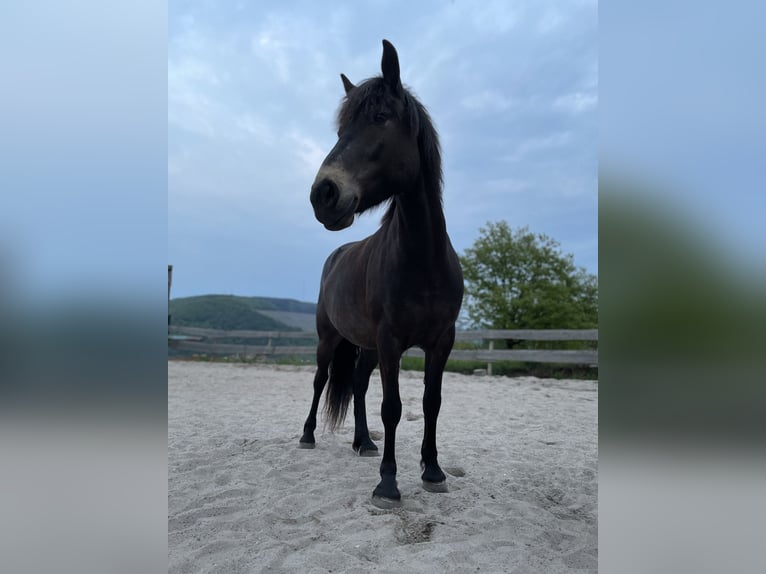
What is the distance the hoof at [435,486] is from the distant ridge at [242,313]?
1364cm

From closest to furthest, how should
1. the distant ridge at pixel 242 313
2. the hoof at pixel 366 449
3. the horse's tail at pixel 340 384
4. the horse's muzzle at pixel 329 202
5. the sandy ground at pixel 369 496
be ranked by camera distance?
the sandy ground at pixel 369 496
the horse's muzzle at pixel 329 202
the hoof at pixel 366 449
the horse's tail at pixel 340 384
the distant ridge at pixel 242 313

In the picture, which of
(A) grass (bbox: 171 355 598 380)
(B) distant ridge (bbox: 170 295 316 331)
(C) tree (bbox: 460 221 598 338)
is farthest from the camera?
(B) distant ridge (bbox: 170 295 316 331)

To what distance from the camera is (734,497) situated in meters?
0.80

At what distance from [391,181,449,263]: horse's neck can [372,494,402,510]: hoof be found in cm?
144

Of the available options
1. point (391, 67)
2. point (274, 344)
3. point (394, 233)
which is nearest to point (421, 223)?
point (394, 233)

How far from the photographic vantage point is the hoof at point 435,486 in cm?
282

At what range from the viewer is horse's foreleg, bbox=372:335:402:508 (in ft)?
8.63

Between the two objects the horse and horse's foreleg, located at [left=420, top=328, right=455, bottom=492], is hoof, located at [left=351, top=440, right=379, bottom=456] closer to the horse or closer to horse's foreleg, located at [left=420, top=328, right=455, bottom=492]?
the horse

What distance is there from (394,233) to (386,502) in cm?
165

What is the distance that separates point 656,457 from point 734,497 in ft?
0.46

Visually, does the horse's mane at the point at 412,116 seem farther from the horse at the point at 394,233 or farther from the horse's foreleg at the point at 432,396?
the horse's foreleg at the point at 432,396

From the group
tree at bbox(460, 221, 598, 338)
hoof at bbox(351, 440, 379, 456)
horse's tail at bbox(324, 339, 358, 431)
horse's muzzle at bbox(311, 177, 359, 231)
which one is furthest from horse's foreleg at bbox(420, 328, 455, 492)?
tree at bbox(460, 221, 598, 338)

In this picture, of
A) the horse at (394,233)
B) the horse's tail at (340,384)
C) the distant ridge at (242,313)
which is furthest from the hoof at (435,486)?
the distant ridge at (242,313)

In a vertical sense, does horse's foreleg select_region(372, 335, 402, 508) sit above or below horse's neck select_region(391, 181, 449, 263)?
below
